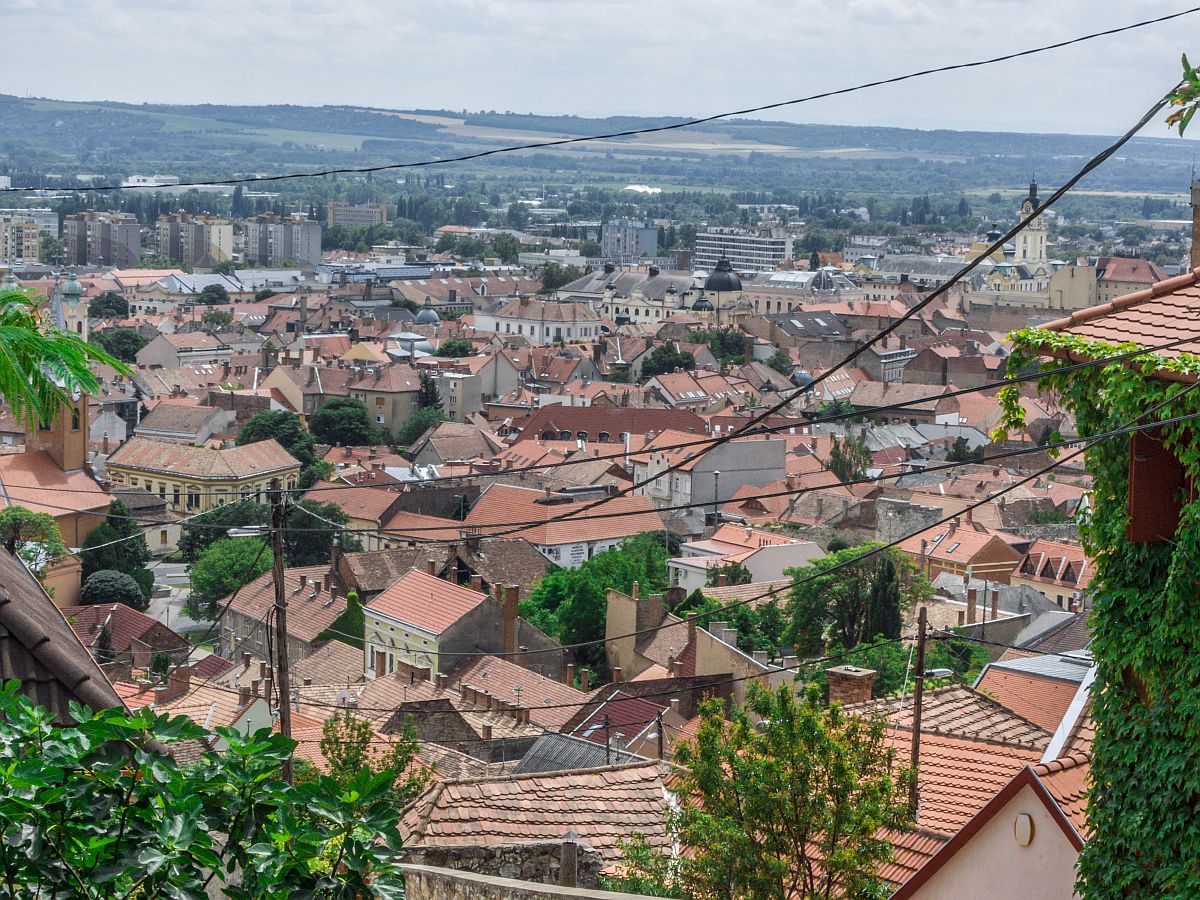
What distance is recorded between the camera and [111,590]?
40625mm

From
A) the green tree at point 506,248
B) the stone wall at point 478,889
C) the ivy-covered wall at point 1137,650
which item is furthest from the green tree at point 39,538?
the green tree at point 506,248

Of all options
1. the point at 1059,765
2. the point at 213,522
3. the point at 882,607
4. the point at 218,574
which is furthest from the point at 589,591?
the point at 1059,765

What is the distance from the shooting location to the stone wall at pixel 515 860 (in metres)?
9.45

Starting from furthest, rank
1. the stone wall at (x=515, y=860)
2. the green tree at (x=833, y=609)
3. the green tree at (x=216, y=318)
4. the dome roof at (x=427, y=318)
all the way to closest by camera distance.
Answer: the green tree at (x=216, y=318) → the dome roof at (x=427, y=318) → the green tree at (x=833, y=609) → the stone wall at (x=515, y=860)

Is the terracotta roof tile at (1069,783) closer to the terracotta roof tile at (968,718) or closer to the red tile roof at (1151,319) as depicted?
the red tile roof at (1151,319)

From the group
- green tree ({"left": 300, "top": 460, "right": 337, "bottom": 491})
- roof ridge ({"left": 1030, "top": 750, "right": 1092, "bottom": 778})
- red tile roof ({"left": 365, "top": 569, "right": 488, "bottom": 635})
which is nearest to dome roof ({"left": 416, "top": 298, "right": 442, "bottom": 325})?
green tree ({"left": 300, "top": 460, "right": 337, "bottom": 491})

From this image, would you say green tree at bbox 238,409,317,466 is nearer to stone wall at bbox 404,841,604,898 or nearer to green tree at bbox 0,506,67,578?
green tree at bbox 0,506,67,578

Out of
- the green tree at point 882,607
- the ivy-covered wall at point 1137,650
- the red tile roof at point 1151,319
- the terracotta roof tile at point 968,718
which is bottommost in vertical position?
the green tree at point 882,607

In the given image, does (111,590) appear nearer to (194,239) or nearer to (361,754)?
(361,754)

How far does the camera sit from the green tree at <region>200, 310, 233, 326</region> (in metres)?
109

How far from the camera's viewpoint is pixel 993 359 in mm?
84500

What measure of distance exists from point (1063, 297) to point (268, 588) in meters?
96.6

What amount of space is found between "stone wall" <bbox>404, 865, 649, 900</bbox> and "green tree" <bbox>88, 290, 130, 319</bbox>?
11300 cm

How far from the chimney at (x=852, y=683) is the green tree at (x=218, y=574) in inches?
1032
